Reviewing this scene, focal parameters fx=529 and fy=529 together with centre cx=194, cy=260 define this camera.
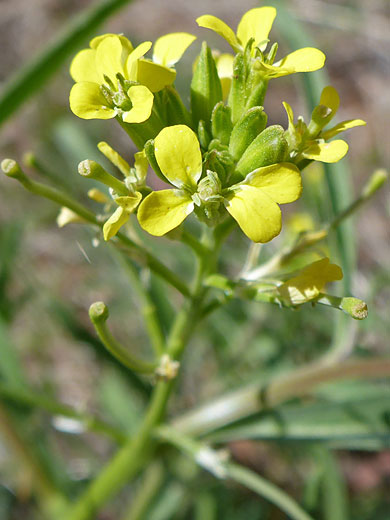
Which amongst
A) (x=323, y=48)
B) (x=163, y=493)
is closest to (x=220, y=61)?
(x=163, y=493)

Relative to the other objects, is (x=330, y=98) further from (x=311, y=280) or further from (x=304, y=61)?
(x=311, y=280)

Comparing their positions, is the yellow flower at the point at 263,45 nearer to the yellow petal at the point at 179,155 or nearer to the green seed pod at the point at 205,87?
the green seed pod at the point at 205,87

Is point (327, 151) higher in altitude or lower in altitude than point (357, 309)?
higher

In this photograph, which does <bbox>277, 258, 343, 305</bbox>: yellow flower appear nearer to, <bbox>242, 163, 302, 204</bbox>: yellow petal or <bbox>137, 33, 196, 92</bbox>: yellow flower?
<bbox>242, 163, 302, 204</bbox>: yellow petal

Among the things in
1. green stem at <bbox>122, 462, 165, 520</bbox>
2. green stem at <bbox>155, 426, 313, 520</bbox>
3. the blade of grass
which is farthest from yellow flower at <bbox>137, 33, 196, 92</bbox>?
green stem at <bbox>122, 462, 165, 520</bbox>

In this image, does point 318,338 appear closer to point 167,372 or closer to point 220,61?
point 167,372

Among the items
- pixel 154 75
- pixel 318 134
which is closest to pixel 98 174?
pixel 154 75

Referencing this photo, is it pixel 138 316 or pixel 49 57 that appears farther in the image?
pixel 138 316
